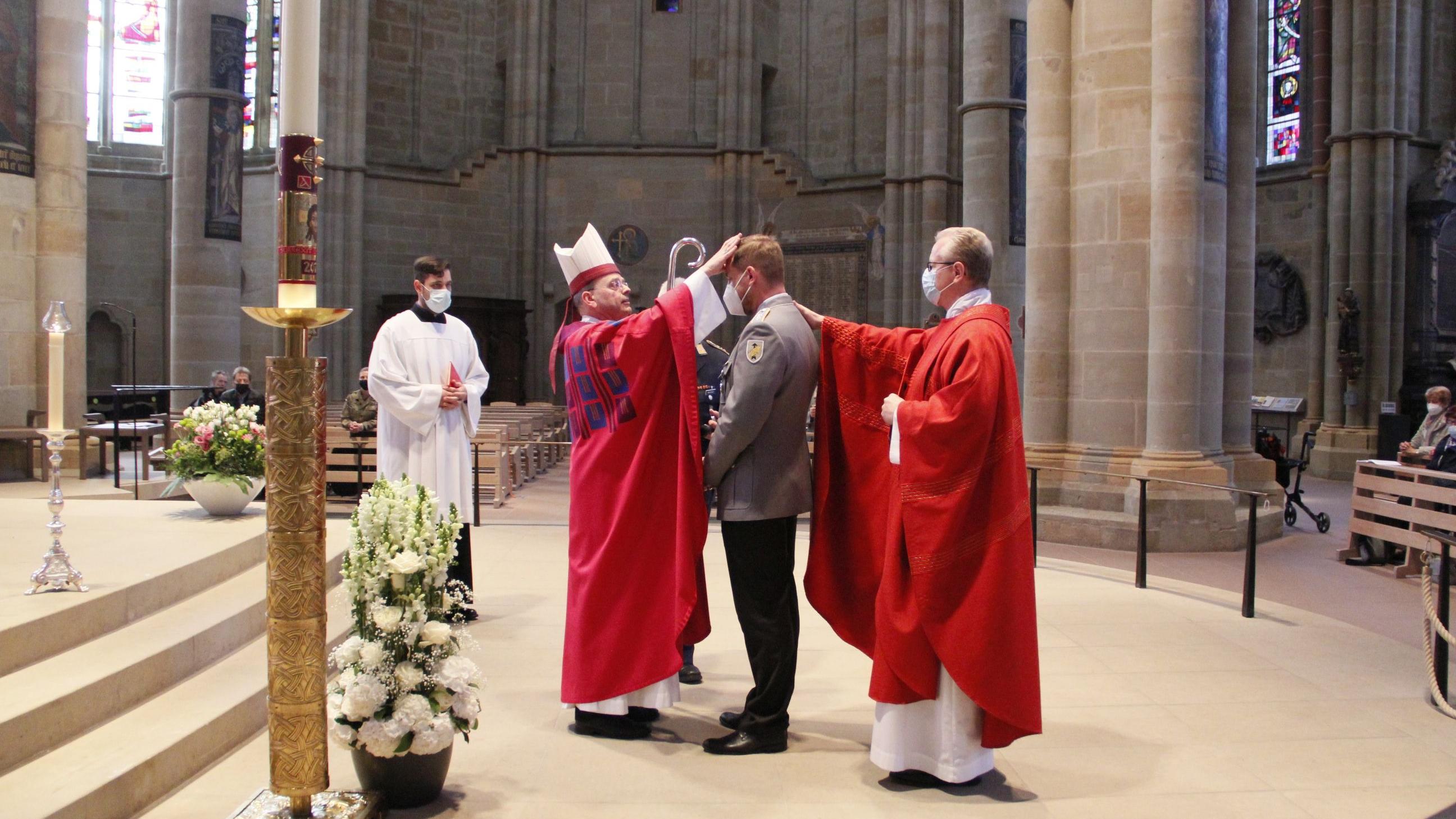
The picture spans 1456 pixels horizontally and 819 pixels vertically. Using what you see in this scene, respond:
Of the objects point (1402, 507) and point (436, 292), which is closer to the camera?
point (436, 292)

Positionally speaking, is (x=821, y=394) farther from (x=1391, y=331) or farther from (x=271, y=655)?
(x=1391, y=331)

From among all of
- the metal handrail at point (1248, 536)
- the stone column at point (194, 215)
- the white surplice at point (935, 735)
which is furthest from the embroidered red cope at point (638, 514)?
the stone column at point (194, 215)

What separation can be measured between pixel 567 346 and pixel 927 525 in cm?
161

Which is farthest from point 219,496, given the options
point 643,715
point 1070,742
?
point 1070,742

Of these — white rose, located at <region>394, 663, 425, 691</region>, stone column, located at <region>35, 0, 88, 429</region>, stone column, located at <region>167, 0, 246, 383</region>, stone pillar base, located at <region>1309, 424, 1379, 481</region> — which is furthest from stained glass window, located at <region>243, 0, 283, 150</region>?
white rose, located at <region>394, 663, 425, 691</region>

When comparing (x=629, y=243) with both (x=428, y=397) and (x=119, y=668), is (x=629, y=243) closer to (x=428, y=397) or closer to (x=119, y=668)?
(x=428, y=397)

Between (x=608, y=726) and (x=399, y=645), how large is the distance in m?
1.13

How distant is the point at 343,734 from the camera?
3520 mm

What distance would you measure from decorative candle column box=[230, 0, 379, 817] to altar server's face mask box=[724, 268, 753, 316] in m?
1.70

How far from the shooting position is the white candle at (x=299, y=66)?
2840mm

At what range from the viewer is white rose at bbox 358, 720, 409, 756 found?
351 cm

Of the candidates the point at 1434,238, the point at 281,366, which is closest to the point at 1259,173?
the point at 1434,238

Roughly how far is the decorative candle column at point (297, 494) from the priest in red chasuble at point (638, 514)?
4.43ft

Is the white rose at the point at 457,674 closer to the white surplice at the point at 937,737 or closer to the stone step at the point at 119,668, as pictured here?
the stone step at the point at 119,668
